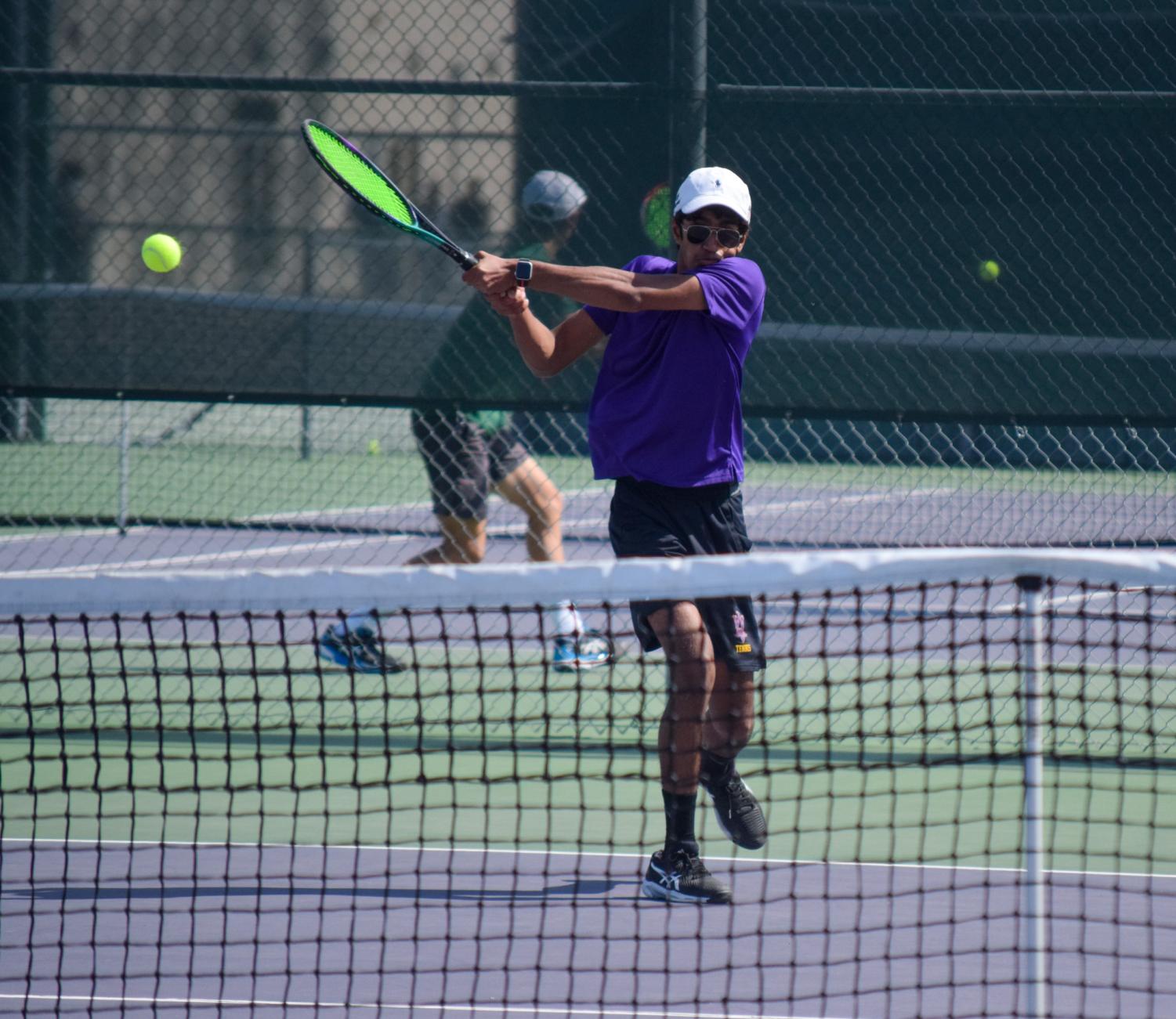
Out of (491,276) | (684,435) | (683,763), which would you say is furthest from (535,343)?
(683,763)

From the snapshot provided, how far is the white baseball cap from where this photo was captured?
12.6 ft

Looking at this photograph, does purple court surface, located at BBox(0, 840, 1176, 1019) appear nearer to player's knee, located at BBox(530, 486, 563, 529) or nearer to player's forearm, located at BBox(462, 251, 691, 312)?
player's forearm, located at BBox(462, 251, 691, 312)

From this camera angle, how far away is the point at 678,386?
382cm

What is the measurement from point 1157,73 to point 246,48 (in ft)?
9.39

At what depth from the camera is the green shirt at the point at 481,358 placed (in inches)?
212

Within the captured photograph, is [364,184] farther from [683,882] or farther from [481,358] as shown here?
[683,882]

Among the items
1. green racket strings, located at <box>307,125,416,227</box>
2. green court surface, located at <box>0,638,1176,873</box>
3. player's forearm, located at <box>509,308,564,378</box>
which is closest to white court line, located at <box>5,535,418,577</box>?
green court surface, located at <box>0,638,1176,873</box>

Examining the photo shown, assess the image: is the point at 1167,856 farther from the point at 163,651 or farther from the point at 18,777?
the point at 163,651

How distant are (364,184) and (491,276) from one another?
66 cm

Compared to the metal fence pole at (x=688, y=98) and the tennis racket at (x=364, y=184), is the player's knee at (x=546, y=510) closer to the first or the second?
the metal fence pole at (x=688, y=98)

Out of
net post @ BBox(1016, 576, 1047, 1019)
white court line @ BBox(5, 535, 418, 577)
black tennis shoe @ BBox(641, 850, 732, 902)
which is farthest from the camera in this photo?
white court line @ BBox(5, 535, 418, 577)

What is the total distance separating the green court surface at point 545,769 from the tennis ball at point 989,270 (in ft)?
4.09

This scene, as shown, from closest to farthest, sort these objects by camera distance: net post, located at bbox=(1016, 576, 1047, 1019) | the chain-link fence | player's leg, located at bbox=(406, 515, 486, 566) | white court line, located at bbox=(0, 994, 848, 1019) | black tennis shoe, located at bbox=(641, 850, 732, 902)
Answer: net post, located at bbox=(1016, 576, 1047, 1019) < white court line, located at bbox=(0, 994, 848, 1019) < black tennis shoe, located at bbox=(641, 850, 732, 902) < the chain-link fence < player's leg, located at bbox=(406, 515, 486, 566)

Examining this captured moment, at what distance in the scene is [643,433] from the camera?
3826mm
